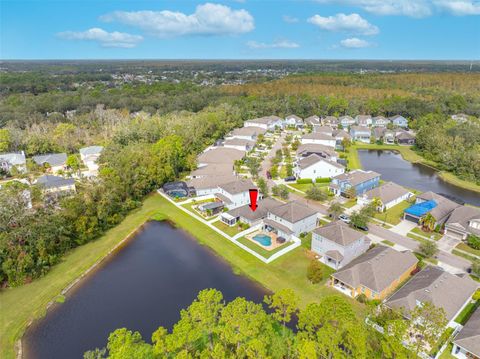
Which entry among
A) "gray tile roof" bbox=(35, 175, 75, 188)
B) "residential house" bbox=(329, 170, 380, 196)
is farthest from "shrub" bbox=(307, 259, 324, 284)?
"gray tile roof" bbox=(35, 175, 75, 188)

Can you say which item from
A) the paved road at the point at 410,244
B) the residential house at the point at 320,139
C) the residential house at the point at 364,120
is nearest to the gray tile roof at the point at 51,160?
the residential house at the point at 320,139

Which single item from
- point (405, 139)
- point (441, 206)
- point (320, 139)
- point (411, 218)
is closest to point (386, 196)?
point (411, 218)

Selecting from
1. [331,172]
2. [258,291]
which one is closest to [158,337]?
[258,291]

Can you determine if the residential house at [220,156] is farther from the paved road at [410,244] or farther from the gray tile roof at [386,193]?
the paved road at [410,244]

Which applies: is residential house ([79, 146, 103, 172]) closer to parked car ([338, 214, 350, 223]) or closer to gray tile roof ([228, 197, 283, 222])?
gray tile roof ([228, 197, 283, 222])

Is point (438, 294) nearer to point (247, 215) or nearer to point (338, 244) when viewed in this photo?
point (338, 244)

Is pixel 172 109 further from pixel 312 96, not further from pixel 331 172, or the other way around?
pixel 331 172
